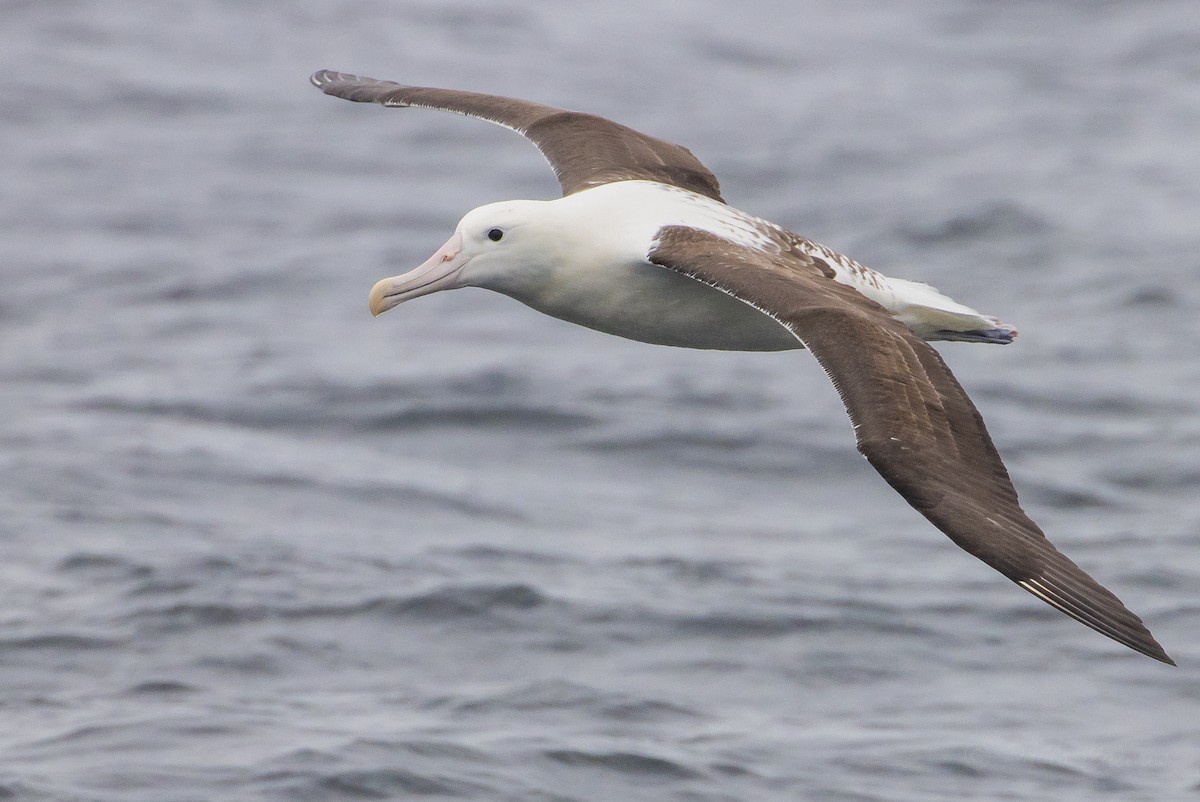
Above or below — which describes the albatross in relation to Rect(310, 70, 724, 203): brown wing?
below

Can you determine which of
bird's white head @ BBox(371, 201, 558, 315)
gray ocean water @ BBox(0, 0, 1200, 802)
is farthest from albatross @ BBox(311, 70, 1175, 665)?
gray ocean water @ BBox(0, 0, 1200, 802)

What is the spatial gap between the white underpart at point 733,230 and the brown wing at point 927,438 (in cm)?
89

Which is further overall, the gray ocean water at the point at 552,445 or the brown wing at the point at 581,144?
the gray ocean water at the point at 552,445

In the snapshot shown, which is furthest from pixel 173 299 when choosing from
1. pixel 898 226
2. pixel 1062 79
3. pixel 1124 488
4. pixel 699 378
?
pixel 1062 79

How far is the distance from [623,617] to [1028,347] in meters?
6.00

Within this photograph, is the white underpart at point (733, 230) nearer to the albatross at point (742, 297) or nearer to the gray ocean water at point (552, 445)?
the albatross at point (742, 297)

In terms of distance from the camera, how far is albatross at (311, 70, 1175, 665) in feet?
24.8

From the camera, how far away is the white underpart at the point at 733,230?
30.4 ft

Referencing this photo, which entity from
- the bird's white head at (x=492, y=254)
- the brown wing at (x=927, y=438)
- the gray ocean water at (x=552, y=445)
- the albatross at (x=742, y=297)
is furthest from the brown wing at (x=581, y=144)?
the gray ocean water at (x=552, y=445)

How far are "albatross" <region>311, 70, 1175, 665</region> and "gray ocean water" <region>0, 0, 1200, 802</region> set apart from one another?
A: 284 centimetres

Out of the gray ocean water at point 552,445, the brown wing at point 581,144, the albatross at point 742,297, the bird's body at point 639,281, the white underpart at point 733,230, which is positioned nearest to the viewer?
the albatross at point 742,297

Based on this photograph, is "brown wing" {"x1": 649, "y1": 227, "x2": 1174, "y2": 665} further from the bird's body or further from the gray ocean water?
the gray ocean water

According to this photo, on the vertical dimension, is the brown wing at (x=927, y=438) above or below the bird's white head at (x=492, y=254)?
below

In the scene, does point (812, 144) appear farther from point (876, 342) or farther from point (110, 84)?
point (876, 342)
